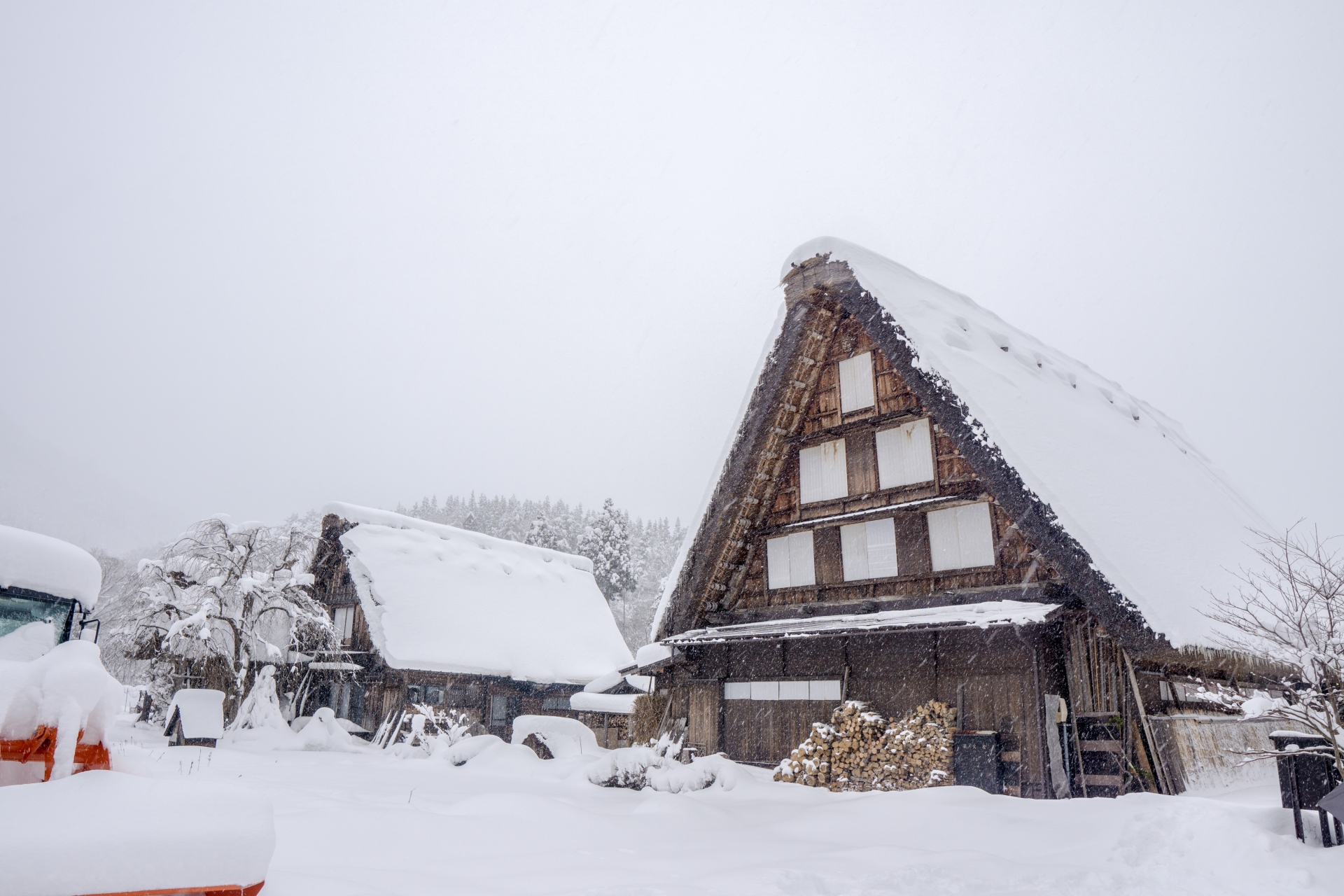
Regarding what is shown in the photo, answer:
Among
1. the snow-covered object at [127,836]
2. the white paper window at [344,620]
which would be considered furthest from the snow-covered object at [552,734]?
the snow-covered object at [127,836]

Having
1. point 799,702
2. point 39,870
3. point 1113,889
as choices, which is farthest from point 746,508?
point 39,870

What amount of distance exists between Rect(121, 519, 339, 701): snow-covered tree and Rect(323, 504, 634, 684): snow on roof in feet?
6.60

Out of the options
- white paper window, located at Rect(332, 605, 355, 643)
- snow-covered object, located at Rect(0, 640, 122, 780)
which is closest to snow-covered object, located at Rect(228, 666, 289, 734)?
white paper window, located at Rect(332, 605, 355, 643)

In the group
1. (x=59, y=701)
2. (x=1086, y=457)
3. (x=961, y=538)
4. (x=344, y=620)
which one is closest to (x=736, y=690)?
(x=961, y=538)

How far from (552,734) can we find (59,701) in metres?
15.7

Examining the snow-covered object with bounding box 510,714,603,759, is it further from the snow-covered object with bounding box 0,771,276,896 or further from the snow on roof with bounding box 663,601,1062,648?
the snow-covered object with bounding box 0,771,276,896

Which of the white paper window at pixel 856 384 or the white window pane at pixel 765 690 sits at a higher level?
the white paper window at pixel 856 384

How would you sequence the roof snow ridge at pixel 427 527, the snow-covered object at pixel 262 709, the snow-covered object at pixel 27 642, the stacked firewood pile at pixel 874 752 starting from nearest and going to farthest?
the snow-covered object at pixel 27 642 → the stacked firewood pile at pixel 874 752 → the snow-covered object at pixel 262 709 → the roof snow ridge at pixel 427 527

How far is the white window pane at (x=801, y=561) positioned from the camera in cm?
1321

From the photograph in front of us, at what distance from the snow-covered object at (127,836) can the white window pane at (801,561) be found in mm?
10662

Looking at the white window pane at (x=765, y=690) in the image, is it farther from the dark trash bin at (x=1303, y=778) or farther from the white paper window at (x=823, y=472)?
the dark trash bin at (x=1303, y=778)

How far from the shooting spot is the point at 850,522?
12781 millimetres

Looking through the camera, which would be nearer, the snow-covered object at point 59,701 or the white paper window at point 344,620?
the snow-covered object at point 59,701

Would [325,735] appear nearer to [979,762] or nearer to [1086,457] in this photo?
[979,762]
